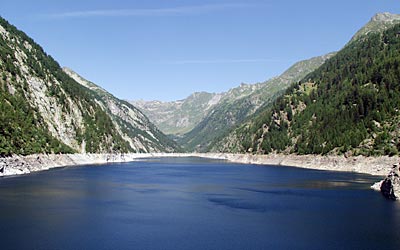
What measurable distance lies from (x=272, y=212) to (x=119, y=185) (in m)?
48.9

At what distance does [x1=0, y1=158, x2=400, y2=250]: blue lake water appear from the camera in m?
48.5

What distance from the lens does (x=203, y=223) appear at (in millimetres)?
59438

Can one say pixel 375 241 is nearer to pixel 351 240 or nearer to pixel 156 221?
pixel 351 240

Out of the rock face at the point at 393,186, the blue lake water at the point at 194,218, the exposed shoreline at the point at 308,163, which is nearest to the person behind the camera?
the blue lake water at the point at 194,218

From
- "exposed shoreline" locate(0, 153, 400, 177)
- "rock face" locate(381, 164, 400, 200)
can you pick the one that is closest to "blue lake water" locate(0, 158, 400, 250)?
"rock face" locate(381, 164, 400, 200)

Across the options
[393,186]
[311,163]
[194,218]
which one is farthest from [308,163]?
[194,218]

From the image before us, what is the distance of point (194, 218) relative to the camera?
6319cm

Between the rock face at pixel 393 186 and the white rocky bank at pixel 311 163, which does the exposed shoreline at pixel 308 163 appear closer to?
the white rocky bank at pixel 311 163

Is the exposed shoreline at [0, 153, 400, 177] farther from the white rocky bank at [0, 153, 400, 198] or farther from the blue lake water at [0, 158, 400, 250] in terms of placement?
the blue lake water at [0, 158, 400, 250]

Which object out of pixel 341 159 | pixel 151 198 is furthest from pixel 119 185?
pixel 341 159

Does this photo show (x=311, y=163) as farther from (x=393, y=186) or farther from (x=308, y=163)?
(x=393, y=186)

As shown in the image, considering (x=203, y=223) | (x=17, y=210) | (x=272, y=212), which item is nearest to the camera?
(x=203, y=223)

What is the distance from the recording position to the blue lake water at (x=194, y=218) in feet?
159

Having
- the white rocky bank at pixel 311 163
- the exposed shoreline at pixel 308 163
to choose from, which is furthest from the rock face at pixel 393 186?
the exposed shoreline at pixel 308 163
